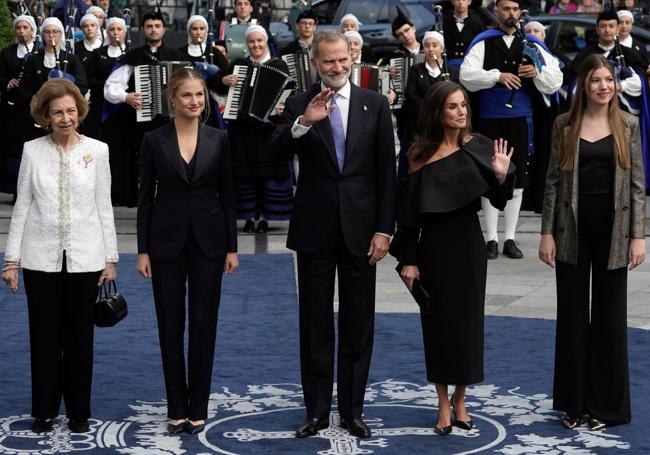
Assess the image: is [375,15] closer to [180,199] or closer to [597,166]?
[597,166]

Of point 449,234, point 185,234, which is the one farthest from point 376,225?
point 185,234

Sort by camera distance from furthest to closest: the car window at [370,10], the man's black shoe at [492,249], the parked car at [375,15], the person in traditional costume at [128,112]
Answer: the car window at [370,10] < the parked car at [375,15] < the person in traditional costume at [128,112] < the man's black shoe at [492,249]

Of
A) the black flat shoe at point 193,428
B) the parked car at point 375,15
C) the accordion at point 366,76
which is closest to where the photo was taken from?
the black flat shoe at point 193,428

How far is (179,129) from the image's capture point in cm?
729

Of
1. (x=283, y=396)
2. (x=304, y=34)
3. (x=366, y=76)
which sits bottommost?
(x=283, y=396)

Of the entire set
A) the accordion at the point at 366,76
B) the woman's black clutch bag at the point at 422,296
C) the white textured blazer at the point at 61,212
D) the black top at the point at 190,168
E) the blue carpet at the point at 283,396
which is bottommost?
the blue carpet at the point at 283,396

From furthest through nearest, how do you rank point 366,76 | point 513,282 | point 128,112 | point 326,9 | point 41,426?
point 326,9 < point 128,112 < point 366,76 < point 513,282 < point 41,426

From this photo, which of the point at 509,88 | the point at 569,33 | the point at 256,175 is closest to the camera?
the point at 509,88

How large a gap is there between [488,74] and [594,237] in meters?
5.00

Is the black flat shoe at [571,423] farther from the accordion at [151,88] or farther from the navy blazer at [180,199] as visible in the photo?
the accordion at [151,88]

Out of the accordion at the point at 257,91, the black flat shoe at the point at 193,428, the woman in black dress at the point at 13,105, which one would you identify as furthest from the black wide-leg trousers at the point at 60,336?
the woman in black dress at the point at 13,105

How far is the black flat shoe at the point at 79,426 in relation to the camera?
7273mm

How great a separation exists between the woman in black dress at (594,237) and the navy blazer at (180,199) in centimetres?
150

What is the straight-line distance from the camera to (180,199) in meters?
7.21
